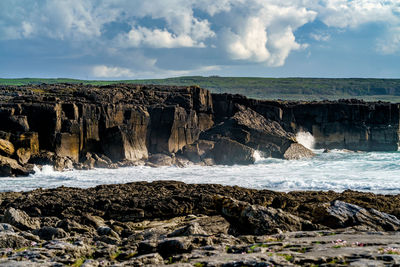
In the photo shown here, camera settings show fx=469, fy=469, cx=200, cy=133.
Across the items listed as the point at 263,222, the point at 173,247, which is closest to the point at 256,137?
the point at 263,222

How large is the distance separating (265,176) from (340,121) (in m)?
36.6

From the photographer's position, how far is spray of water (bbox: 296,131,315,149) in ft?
248

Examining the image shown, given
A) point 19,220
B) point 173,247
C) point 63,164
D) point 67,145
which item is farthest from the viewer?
point 67,145

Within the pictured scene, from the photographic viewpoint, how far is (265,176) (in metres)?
44.5

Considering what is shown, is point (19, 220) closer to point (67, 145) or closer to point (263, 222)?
point (263, 222)

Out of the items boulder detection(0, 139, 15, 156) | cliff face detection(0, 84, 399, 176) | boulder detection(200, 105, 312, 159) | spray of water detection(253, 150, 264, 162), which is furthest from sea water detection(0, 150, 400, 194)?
boulder detection(0, 139, 15, 156)

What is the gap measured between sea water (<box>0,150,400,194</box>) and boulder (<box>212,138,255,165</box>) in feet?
6.19

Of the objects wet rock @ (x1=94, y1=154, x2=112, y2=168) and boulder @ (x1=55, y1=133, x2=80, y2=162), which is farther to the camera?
wet rock @ (x1=94, y1=154, x2=112, y2=168)

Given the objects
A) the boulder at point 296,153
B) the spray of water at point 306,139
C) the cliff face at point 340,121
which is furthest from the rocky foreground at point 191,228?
the spray of water at point 306,139

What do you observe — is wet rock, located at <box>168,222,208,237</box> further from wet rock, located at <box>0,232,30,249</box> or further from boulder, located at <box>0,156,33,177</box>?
boulder, located at <box>0,156,33,177</box>

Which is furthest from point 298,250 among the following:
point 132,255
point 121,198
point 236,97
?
point 236,97

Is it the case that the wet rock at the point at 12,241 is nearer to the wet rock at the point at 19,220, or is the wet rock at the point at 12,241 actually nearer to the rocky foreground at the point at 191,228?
the rocky foreground at the point at 191,228

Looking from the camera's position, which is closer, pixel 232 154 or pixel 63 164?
pixel 63 164

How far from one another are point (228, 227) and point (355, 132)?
61.8 meters
